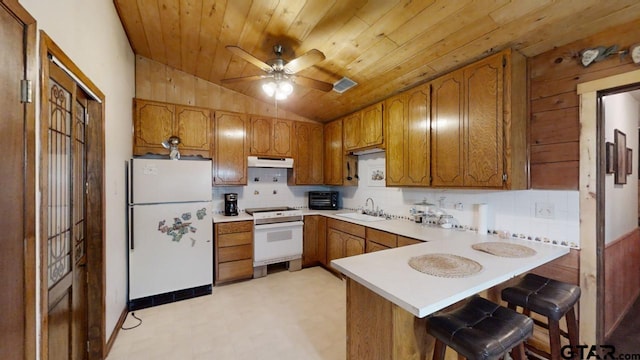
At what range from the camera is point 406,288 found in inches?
47.7

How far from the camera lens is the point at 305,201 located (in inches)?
177

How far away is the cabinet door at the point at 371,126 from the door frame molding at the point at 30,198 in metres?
2.84

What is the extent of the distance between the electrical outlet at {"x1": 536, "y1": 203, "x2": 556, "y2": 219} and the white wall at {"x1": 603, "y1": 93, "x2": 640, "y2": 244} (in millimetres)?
424

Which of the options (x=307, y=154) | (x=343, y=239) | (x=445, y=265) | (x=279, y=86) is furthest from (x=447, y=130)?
(x=307, y=154)

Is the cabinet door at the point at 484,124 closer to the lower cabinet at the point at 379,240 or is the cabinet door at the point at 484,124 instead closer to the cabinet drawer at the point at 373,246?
the lower cabinet at the point at 379,240

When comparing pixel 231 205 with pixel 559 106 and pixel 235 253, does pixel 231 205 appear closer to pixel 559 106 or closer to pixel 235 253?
pixel 235 253

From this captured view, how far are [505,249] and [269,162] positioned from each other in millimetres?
2985

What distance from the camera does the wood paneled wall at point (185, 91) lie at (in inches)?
130

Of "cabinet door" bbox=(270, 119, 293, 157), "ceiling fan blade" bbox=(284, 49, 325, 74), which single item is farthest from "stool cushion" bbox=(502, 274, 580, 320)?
"cabinet door" bbox=(270, 119, 293, 157)

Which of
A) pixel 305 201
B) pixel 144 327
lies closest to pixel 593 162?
pixel 305 201

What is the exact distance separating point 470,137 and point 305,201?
9.53 ft

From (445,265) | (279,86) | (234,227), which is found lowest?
(234,227)

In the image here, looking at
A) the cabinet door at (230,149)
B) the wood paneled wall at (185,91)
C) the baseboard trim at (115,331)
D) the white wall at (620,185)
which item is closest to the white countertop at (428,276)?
the white wall at (620,185)

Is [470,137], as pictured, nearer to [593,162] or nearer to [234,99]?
[593,162]
